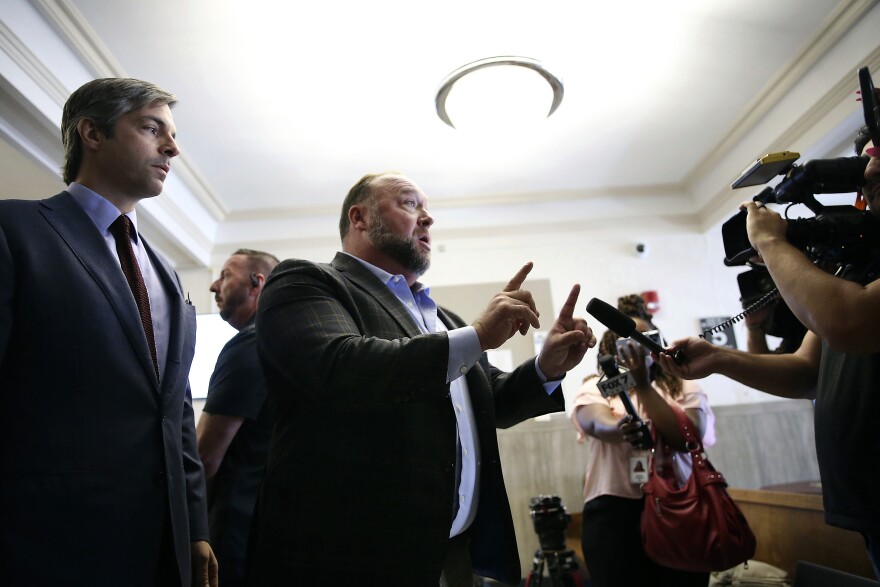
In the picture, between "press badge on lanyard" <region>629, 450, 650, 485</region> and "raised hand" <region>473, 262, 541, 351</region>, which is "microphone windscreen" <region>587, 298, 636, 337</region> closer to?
→ "raised hand" <region>473, 262, 541, 351</region>

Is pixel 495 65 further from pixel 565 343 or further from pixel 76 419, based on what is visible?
pixel 76 419

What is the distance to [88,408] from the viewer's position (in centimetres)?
97

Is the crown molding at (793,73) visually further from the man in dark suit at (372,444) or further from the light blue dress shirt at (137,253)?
the light blue dress shirt at (137,253)

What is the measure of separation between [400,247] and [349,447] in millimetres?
648

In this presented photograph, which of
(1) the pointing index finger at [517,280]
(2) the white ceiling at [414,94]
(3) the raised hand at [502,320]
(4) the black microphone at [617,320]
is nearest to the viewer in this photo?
(3) the raised hand at [502,320]

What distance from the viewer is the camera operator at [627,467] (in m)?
2.01

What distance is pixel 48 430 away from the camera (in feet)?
3.05

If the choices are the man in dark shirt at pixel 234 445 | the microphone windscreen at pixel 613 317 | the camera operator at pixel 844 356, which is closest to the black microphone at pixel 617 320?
the microphone windscreen at pixel 613 317

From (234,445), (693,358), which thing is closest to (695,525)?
(693,358)

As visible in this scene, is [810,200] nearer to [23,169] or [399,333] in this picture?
[399,333]

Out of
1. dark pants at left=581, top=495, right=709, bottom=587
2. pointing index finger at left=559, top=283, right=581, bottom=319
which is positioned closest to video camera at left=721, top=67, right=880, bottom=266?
pointing index finger at left=559, top=283, right=581, bottom=319

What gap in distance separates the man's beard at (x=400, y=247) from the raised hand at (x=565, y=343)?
44cm

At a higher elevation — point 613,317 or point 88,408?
point 613,317

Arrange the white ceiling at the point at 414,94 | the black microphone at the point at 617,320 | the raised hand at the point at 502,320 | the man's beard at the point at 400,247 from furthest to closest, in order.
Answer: the white ceiling at the point at 414,94, the man's beard at the point at 400,247, the black microphone at the point at 617,320, the raised hand at the point at 502,320
